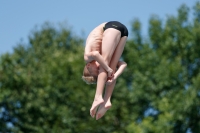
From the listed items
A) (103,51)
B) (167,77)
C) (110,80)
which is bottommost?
(110,80)

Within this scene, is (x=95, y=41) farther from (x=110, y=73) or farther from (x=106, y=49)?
(x=110, y=73)

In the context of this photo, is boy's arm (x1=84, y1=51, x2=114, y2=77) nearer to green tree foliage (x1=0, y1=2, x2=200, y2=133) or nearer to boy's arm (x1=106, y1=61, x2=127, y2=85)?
boy's arm (x1=106, y1=61, x2=127, y2=85)

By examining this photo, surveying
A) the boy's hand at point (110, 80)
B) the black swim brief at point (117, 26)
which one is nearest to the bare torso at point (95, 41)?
the black swim brief at point (117, 26)

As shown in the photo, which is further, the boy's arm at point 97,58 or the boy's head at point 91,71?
the boy's head at point 91,71

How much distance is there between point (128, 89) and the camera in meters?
31.8

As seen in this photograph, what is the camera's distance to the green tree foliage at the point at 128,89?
30.3 meters

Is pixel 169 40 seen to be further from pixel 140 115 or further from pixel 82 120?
pixel 82 120

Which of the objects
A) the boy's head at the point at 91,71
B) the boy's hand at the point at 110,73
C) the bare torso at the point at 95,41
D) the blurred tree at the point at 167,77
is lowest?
the boy's hand at the point at 110,73

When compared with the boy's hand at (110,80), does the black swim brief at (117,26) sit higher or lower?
higher

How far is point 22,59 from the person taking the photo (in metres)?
41.2

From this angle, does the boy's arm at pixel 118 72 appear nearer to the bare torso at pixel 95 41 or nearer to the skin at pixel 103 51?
the skin at pixel 103 51

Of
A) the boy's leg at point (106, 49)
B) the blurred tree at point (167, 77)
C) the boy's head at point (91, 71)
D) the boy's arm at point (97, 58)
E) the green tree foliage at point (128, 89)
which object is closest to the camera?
the boy's arm at point (97, 58)

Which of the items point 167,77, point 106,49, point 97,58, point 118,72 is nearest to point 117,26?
point 106,49

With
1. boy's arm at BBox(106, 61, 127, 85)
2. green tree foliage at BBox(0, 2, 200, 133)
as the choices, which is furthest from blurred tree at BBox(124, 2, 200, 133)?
boy's arm at BBox(106, 61, 127, 85)
